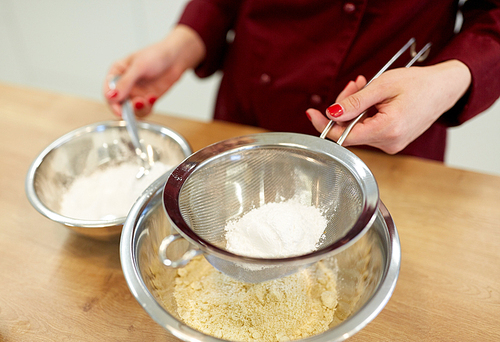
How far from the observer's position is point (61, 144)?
2.44ft

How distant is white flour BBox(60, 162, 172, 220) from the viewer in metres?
0.67

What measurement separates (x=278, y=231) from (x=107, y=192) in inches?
13.2

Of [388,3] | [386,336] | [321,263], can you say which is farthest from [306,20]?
[386,336]

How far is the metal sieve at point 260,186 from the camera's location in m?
0.52

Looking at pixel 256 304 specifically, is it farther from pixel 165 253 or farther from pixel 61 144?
pixel 61 144

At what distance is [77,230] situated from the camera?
0.60 m

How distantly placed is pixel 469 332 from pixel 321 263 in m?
0.21

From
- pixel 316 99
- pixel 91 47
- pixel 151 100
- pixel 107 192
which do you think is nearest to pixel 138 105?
pixel 151 100

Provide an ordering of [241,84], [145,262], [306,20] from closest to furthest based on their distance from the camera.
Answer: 1. [145,262]
2. [306,20]
3. [241,84]

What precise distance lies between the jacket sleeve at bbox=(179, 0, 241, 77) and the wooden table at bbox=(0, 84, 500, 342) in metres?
0.27

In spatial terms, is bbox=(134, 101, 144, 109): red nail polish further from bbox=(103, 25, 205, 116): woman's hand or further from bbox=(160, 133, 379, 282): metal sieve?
bbox=(160, 133, 379, 282): metal sieve

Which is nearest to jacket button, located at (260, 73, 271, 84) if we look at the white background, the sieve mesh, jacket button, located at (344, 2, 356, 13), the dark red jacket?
the dark red jacket

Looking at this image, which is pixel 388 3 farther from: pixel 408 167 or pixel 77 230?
pixel 77 230

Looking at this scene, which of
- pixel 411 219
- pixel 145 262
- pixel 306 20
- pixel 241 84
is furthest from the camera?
pixel 241 84
